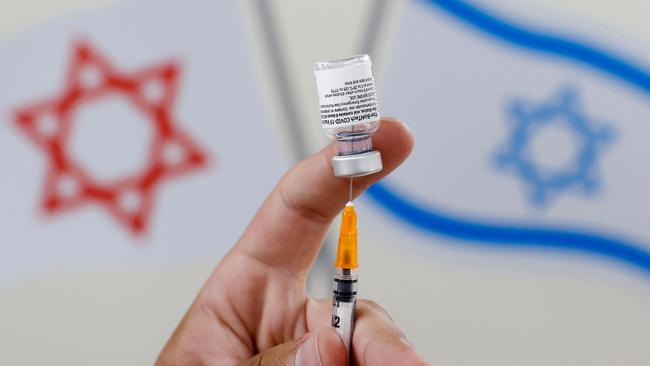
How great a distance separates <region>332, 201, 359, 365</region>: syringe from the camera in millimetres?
727

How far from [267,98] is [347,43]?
217 millimetres

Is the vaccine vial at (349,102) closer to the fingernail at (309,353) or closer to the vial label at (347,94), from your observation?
the vial label at (347,94)

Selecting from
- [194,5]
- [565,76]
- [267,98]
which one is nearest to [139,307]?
[267,98]

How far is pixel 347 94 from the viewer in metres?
0.71

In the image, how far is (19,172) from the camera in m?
1.53

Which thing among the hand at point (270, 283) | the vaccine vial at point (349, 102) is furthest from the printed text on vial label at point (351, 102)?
the hand at point (270, 283)

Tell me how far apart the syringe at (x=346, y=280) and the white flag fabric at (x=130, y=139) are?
0.75 m

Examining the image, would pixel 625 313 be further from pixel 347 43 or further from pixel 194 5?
pixel 194 5

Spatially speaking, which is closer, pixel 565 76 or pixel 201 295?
pixel 201 295

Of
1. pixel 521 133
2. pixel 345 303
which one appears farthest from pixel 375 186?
pixel 345 303

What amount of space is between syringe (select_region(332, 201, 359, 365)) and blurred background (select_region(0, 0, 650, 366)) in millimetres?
713

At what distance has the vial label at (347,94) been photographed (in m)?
0.71

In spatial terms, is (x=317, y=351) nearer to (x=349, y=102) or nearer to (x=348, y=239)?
(x=348, y=239)

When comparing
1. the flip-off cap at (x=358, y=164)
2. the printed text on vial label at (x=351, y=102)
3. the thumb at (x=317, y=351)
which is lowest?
the thumb at (x=317, y=351)
